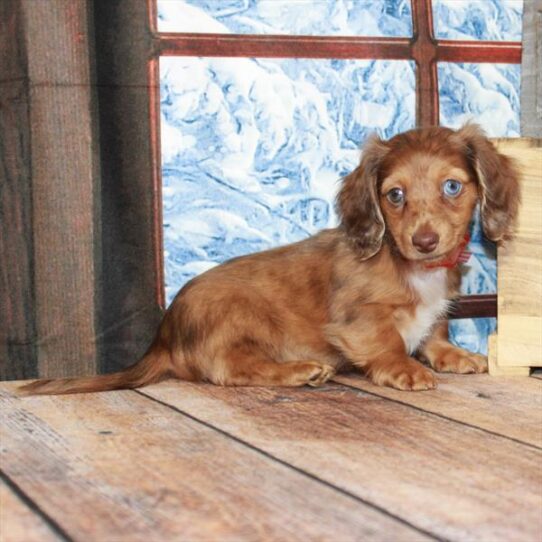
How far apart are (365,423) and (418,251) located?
0.57 metres

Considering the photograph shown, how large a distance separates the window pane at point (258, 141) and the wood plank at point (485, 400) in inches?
24.0

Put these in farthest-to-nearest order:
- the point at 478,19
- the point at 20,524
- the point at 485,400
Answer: the point at 478,19 < the point at 485,400 < the point at 20,524

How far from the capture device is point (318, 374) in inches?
111

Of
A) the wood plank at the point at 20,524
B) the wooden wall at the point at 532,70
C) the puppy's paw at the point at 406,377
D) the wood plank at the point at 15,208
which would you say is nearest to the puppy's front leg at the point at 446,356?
the puppy's paw at the point at 406,377

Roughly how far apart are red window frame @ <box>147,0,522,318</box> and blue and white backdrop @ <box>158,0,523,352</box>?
0.02m

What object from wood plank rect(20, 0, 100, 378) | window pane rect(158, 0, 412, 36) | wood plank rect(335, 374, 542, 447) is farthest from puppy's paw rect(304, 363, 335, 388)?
window pane rect(158, 0, 412, 36)

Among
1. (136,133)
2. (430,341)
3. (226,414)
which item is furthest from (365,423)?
(136,133)

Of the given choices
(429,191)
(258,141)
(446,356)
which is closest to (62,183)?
(258,141)

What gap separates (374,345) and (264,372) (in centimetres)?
32

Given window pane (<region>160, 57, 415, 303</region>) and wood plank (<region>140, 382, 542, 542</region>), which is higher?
window pane (<region>160, 57, 415, 303</region>)

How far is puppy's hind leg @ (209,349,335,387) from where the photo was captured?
2834mm

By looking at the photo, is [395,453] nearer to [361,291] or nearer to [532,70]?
[361,291]

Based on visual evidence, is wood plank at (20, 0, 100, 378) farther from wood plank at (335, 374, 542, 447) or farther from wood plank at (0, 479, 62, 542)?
wood plank at (0, 479, 62, 542)

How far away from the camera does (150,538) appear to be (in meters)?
1.65
